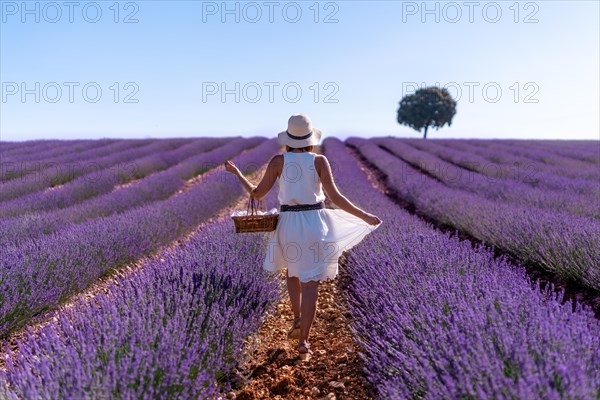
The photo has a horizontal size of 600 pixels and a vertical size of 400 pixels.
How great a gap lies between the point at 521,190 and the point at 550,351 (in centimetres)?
564

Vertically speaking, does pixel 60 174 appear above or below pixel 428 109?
below

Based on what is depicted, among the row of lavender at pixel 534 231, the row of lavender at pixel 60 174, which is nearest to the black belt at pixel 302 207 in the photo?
the row of lavender at pixel 534 231

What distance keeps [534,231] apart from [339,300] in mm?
1877

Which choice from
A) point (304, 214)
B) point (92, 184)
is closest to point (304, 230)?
point (304, 214)

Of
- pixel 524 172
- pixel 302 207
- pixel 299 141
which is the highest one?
pixel 299 141

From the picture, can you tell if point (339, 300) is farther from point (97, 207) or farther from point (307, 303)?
point (97, 207)

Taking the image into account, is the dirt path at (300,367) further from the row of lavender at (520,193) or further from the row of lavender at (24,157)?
the row of lavender at (24,157)

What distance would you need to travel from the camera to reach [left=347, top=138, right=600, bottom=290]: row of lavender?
320cm

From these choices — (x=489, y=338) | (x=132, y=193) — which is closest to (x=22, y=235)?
(x=132, y=193)

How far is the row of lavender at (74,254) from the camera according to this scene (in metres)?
2.73

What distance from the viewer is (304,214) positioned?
2328 millimetres

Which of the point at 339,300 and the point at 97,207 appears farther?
the point at 97,207

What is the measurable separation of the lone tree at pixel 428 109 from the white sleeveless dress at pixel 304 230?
3654 centimetres

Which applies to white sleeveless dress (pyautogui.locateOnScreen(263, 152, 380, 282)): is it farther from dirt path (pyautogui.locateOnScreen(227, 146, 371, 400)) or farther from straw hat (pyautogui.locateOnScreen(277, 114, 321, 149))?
dirt path (pyautogui.locateOnScreen(227, 146, 371, 400))
